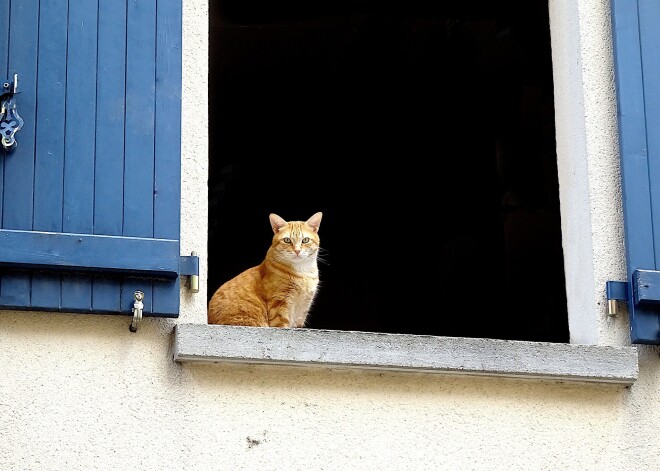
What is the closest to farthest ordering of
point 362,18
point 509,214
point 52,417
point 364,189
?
point 52,417
point 362,18
point 509,214
point 364,189

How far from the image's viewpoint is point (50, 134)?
185 inches

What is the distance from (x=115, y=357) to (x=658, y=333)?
198 cm

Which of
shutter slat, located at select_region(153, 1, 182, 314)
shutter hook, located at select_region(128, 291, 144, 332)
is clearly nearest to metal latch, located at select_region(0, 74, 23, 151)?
shutter slat, located at select_region(153, 1, 182, 314)

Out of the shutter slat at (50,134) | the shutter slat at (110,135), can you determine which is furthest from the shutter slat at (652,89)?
the shutter slat at (50,134)

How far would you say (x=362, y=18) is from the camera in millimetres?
A: 7750

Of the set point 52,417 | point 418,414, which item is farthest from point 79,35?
point 418,414

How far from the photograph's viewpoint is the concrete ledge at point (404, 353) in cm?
459

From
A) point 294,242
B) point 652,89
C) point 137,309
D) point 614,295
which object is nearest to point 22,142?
point 137,309

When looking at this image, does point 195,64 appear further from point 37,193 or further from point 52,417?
point 52,417

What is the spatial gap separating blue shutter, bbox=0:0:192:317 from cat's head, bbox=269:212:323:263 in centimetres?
107

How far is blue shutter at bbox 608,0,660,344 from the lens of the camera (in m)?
4.97

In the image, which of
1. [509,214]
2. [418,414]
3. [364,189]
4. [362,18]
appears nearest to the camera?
[418,414]

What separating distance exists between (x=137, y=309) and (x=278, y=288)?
3.75 ft

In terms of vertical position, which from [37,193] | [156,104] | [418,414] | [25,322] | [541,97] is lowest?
[418,414]
